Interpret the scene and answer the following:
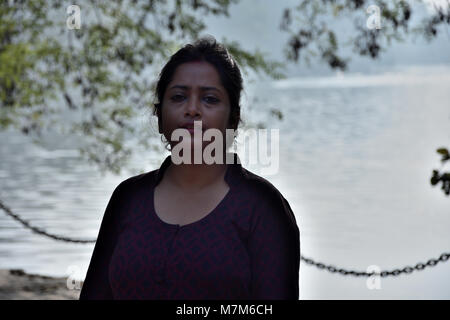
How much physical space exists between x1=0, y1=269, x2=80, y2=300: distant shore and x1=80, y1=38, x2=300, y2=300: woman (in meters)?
6.32

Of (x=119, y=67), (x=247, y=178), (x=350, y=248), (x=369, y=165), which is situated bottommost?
(x=247, y=178)

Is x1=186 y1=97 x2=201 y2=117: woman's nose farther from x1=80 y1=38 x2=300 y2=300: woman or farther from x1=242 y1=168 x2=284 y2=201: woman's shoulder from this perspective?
x1=242 y1=168 x2=284 y2=201: woman's shoulder

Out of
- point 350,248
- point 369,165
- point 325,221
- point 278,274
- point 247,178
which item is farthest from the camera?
point 369,165

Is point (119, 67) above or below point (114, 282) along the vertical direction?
above

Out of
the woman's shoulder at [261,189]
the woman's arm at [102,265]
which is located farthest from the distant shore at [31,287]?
the woman's shoulder at [261,189]

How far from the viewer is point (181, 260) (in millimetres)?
2660

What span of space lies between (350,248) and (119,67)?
762 centimetres

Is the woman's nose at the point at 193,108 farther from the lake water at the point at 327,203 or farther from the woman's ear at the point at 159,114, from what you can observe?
the lake water at the point at 327,203

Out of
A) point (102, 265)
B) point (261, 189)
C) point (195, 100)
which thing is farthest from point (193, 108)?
point (102, 265)

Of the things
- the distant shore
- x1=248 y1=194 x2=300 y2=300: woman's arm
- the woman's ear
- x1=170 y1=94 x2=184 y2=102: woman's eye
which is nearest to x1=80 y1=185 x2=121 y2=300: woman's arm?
the woman's ear

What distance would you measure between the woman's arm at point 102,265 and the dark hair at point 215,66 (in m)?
0.40

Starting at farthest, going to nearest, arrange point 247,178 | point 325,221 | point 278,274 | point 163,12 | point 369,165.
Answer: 1. point 369,165
2. point 325,221
3. point 163,12
4. point 247,178
5. point 278,274
